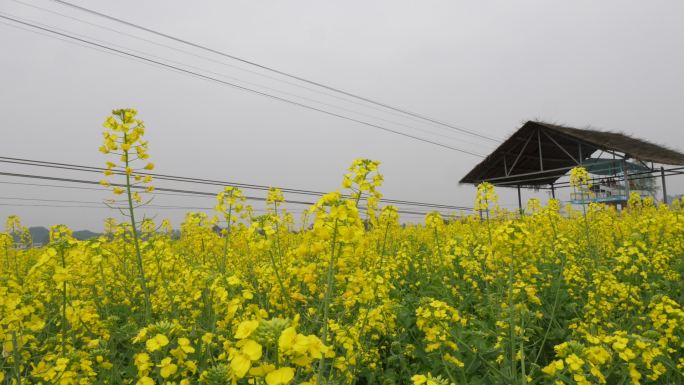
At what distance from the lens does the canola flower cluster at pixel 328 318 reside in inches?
72.4

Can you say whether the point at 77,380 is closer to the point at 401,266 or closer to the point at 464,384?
the point at 464,384

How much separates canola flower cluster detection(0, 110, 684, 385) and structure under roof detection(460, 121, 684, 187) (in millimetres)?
10656

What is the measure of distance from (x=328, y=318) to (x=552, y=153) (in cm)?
2031

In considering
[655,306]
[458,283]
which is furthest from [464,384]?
[458,283]

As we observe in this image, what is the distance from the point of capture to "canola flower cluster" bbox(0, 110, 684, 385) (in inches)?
72.4

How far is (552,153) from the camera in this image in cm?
1992

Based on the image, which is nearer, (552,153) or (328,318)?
(328,318)

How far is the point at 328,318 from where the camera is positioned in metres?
2.96

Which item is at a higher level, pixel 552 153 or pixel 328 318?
pixel 552 153

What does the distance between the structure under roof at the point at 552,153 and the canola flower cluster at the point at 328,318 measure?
10656 mm

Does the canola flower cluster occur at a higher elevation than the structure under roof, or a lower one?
lower

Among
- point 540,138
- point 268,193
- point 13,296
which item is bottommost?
point 13,296

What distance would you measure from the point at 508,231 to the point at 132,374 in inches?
119

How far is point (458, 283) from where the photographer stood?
192 inches
